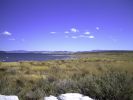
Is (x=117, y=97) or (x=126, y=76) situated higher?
(x=126, y=76)

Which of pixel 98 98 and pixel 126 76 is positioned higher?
pixel 126 76

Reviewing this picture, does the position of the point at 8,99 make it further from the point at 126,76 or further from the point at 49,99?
the point at 126,76

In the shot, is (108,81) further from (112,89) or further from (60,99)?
(60,99)

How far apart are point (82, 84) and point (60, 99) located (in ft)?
6.02

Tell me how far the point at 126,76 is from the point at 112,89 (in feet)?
3.33

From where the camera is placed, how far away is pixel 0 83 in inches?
307

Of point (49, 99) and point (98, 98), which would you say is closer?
point (49, 99)

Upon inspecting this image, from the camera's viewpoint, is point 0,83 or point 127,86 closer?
point 127,86

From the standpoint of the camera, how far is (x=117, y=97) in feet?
20.7

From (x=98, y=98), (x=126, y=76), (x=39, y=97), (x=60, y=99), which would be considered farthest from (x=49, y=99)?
(x=126, y=76)

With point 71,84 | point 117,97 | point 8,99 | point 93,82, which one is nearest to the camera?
point 8,99

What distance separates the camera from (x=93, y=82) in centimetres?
708

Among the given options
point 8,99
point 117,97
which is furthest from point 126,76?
point 8,99

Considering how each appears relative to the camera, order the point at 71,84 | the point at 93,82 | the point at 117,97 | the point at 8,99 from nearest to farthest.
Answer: the point at 8,99
the point at 117,97
the point at 93,82
the point at 71,84
